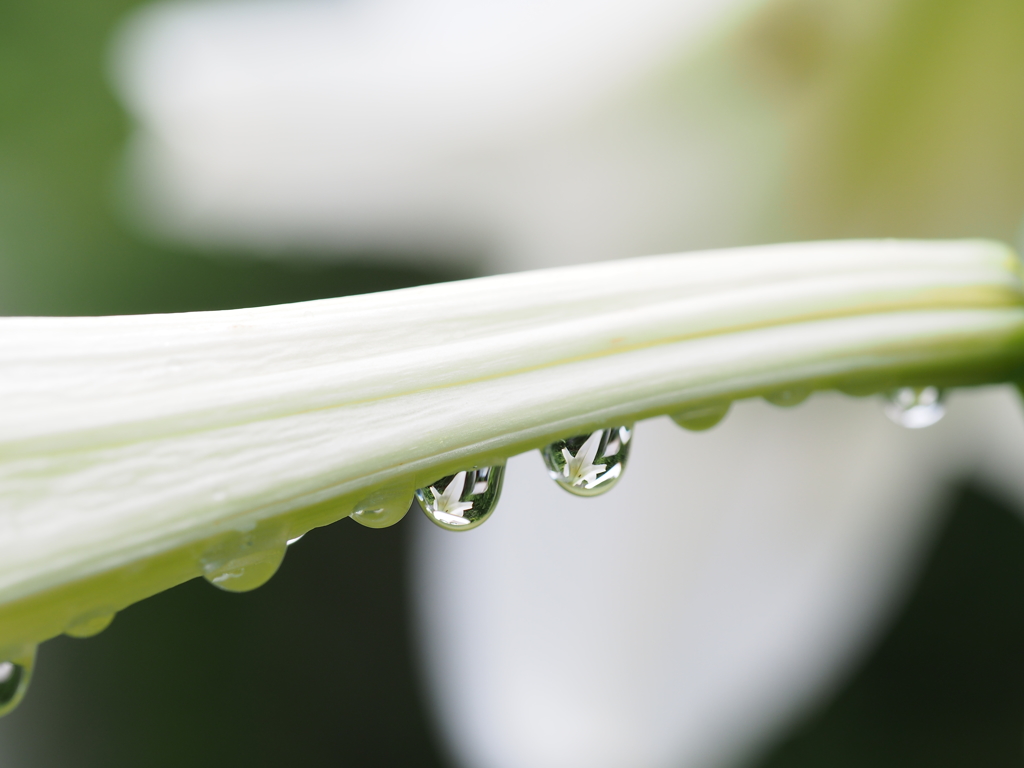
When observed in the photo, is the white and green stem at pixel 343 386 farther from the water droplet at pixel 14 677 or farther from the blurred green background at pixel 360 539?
the blurred green background at pixel 360 539

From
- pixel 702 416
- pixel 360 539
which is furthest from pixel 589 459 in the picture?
pixel 360 539

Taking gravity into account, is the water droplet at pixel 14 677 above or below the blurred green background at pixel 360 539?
below

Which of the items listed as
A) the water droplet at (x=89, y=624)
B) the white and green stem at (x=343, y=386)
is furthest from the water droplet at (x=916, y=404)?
the water droplet at (x=89, y=624)

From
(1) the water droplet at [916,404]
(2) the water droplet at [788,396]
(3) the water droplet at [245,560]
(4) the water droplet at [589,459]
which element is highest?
(1) the water droplet at [916,404]

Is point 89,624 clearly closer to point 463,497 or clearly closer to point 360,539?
point 463,497

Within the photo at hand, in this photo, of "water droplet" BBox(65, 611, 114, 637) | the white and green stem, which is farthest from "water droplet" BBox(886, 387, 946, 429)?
"water droplet" BBox(65, 611, 114, 637)

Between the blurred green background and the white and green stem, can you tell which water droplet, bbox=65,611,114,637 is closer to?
the white and green stem

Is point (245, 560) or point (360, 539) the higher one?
point (360, 539)
